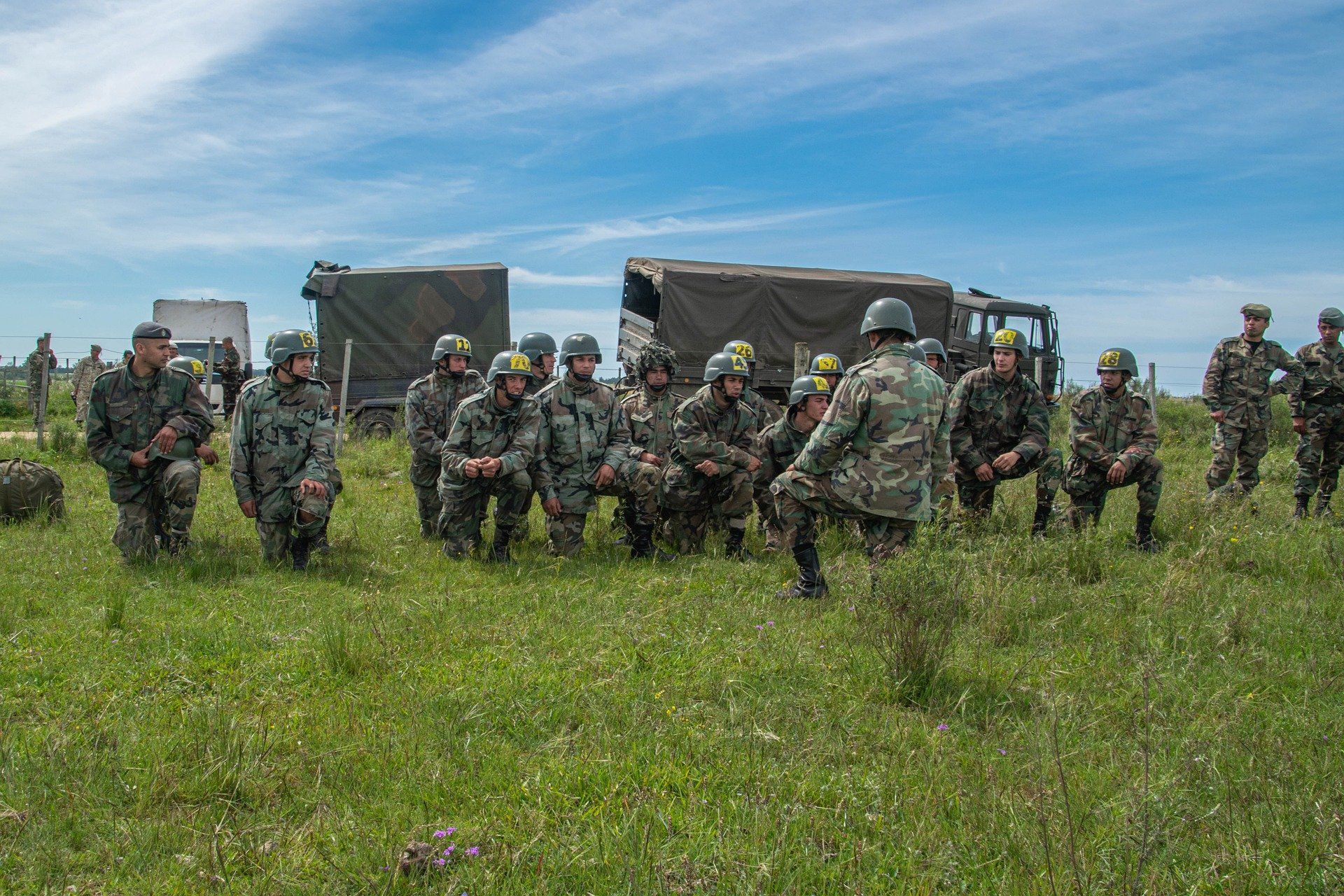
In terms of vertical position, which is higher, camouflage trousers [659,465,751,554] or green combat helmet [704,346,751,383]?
green combat helmet [704,346,751,383]

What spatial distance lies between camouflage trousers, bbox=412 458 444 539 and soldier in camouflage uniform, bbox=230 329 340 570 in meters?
1.52

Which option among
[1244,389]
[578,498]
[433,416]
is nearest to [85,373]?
[433,416]

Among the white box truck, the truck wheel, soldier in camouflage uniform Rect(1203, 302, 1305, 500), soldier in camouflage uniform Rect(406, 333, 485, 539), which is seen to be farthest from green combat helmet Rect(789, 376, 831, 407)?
the white box truck

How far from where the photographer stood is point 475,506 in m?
8.05

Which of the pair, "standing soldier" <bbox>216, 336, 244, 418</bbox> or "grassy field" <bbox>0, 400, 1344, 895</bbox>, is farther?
"standing soldier" <bbox>216, 336, 244, 418</bbox>

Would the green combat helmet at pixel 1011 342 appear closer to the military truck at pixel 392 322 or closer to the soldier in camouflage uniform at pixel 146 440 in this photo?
the soldier in camouflage uniform at pixel 146 440

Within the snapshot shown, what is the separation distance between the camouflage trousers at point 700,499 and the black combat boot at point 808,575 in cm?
188

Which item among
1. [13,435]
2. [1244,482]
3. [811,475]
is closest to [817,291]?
[1244,482]

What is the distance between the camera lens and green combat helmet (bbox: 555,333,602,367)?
26.4 ft

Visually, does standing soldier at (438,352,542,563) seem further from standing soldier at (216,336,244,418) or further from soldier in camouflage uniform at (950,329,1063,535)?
standing soldier at (216,336,244,418)

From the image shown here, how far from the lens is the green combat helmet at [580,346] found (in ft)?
26.4

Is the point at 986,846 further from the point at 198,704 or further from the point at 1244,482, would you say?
the point at 1244,482

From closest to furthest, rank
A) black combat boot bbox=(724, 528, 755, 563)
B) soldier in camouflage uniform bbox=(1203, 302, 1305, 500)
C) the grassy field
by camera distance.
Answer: the grassy field < black combat boot bbox=(724, 528, 755, 563) < soldier in camouflage uniform bbox=(1203, 302, 1305, 500)

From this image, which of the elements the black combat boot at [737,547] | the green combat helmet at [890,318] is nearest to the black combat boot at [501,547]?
the black combat boot at [737,547]
